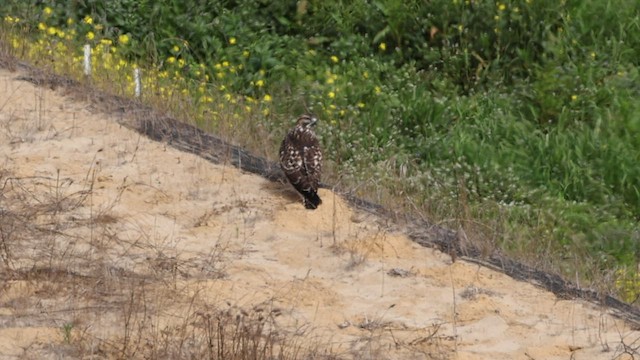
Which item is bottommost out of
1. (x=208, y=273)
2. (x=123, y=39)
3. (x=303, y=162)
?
(x=123, y=39)

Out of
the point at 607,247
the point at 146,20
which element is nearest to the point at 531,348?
the point at 607,247

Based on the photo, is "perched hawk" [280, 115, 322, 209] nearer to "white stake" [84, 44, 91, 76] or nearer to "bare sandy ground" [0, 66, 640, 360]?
"bare sandy ground" [0, 66, 640, 360]

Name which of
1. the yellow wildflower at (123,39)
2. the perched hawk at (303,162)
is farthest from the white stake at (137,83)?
the yellow wildflower at (123,39)

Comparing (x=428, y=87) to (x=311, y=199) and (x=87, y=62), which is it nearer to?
(x=87, y=62)

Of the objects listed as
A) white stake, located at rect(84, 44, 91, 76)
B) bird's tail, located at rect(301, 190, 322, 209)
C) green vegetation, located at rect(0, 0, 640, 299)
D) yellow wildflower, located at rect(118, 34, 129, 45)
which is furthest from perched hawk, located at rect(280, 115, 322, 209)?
yellow wildflower, located at rect(118, 34, 129, 45)

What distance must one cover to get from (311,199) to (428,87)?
6003mm

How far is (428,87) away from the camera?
16.1m

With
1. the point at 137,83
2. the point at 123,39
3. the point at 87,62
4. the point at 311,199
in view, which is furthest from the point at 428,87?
the point at 311,199

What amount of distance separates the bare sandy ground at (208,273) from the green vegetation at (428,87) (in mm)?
1240

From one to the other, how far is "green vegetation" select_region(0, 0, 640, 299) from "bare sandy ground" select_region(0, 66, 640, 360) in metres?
1.24

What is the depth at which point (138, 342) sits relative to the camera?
772cm

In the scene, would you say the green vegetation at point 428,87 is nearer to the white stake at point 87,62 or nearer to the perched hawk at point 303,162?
the white stake at point 87,62

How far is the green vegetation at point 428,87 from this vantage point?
41.6 feet

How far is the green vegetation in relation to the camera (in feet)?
41.6
